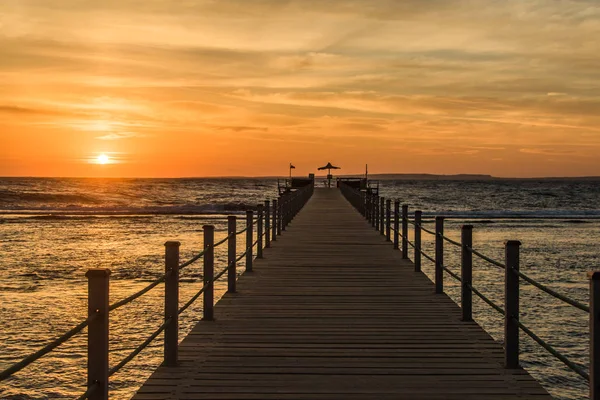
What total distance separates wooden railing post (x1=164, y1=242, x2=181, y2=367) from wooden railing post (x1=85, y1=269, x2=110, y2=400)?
1783 mm

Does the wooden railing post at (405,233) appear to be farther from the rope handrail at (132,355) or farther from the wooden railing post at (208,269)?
the rope handrail at (132,355)

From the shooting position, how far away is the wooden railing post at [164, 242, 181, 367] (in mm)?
6312

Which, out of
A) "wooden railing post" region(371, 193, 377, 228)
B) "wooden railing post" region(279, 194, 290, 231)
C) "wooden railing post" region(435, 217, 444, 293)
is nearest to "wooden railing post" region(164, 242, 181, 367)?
"wooden railing post" region(435, 217, 444, 293)

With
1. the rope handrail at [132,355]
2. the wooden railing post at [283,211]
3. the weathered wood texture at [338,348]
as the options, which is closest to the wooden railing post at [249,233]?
the weathered wood texture at [338,348]

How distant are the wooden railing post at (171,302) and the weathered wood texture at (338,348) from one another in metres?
0.16

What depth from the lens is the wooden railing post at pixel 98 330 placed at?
4359 mm

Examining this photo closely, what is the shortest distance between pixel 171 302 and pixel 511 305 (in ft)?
10.00

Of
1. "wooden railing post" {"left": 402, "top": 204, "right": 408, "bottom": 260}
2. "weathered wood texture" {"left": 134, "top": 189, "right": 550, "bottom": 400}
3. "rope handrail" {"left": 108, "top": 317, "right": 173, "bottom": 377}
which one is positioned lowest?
"weathered wood texture" {"left": 134, "top": 189, "right": 550, "bottom": 400}

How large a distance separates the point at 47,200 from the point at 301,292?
3053 inches

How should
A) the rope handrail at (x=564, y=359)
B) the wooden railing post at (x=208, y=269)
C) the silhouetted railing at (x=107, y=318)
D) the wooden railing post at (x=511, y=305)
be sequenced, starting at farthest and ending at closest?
the wooden railing post at (x=208, y=269) < the wooden railing post at (x=511, y=305) < the rope handrail at (x=564, y=359) < the silhouetted railing at (x=107, y=318)

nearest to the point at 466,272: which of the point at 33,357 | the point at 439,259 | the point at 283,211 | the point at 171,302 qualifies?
the point at 439,259

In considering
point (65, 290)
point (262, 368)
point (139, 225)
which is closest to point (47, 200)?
point (139, 225)

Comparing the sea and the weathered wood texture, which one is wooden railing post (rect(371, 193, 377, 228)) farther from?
the weathered wood texture

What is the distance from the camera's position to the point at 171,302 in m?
6.46
